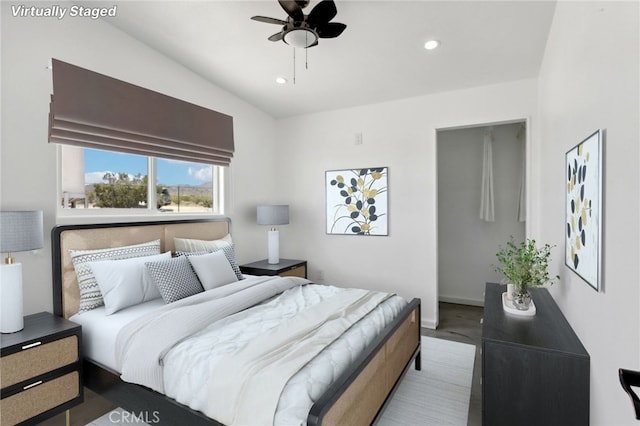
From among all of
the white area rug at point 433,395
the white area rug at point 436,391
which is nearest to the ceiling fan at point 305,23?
the white area rug at point 433,395

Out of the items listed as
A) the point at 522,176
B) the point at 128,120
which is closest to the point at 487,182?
the point at 522,176

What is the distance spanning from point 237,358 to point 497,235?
165 inches

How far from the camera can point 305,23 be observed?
2.19 m

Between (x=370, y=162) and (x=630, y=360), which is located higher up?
(x=370, y=162)

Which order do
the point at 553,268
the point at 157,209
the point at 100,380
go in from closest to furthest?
the point at 100,380, the point at 553,268, the point at 157,209

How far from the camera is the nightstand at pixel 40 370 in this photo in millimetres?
1770

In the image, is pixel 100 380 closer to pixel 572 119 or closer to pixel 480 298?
pixel 572 119

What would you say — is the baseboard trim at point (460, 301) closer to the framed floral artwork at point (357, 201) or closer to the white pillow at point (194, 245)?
the framed floral artwork at point (357, 201)

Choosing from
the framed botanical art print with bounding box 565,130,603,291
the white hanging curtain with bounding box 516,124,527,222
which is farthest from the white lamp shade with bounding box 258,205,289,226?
the white hanging curtain with bounding box 516,124,527,222

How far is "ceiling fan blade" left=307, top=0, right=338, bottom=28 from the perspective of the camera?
199cm

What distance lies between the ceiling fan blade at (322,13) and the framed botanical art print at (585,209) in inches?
61.9

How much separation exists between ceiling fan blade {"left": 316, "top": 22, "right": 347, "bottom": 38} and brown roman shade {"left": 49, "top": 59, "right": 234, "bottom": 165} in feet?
5.52

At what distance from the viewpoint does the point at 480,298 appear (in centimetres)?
466

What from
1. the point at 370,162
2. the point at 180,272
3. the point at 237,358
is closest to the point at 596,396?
the point at 237,358
